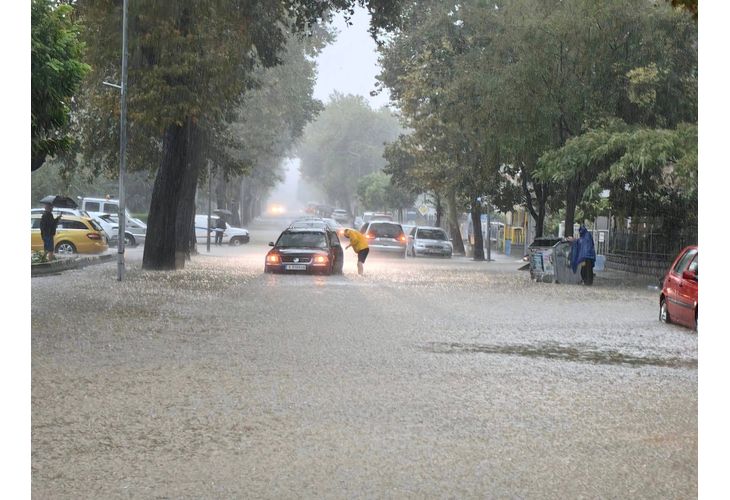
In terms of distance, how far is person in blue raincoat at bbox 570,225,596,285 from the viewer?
103 ft

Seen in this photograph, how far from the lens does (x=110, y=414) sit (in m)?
9.56

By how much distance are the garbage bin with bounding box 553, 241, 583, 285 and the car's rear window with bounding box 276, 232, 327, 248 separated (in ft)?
20.1

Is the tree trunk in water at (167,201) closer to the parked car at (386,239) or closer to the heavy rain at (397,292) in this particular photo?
the heavy rain at (397,292)

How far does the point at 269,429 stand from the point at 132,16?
2254 centimetres

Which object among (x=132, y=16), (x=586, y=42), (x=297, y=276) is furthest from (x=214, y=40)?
(x=586, y=42)

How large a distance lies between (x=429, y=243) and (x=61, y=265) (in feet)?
73.7

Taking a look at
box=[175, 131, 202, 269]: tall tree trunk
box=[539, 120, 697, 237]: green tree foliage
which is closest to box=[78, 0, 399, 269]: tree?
box=[175, 131, 202, 269]: tall tree trunk

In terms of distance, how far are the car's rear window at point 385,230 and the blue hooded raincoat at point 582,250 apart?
62.7 feet

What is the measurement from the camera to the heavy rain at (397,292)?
26.2ft

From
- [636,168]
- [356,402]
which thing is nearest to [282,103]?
[636,168]

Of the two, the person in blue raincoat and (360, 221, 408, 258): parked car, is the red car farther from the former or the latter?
(360, 221, 408, 258): parked car

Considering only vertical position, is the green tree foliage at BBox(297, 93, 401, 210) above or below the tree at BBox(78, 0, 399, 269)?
above

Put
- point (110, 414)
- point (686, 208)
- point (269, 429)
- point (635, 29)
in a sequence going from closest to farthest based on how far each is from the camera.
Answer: point (269, 429) → point (110, 414) → point (635, 29) → point (686, 208)
